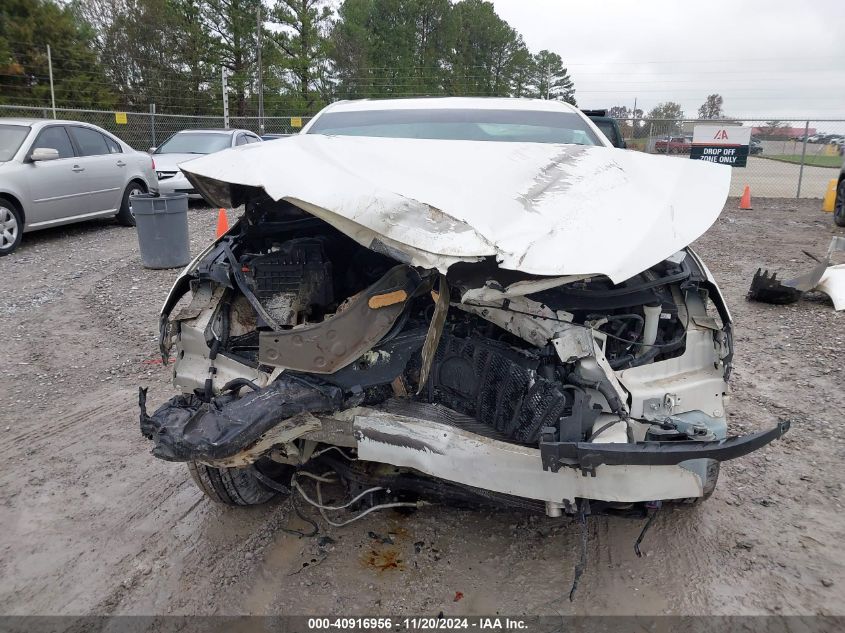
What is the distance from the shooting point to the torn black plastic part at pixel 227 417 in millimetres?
2127

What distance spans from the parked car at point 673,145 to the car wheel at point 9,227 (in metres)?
16.9

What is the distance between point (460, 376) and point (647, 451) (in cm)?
74

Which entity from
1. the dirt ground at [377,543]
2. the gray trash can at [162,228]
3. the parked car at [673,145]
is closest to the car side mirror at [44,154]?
the gray trash can at [162,228]

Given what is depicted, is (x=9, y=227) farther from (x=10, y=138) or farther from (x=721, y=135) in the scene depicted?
(x=721, y=135)

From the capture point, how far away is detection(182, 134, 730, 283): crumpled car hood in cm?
201

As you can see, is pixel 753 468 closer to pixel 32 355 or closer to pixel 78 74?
pixel 32 355

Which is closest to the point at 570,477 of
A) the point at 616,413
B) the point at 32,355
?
the point at 616,413

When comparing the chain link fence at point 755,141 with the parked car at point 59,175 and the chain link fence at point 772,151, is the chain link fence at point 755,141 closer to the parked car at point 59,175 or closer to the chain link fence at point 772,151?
the chain link fence at point 772,151

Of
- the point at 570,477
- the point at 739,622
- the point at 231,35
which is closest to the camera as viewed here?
the point at 570,477

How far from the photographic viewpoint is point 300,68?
32344 millimetres

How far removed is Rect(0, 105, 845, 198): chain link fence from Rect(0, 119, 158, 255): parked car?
19.1 feet

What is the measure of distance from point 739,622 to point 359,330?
70.2 inches

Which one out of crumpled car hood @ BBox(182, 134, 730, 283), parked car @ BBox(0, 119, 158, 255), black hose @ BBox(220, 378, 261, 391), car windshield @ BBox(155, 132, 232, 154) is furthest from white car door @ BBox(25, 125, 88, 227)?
black hose @ BBox(220, 378, 261, 391)

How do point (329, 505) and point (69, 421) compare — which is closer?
point (329, 505)
